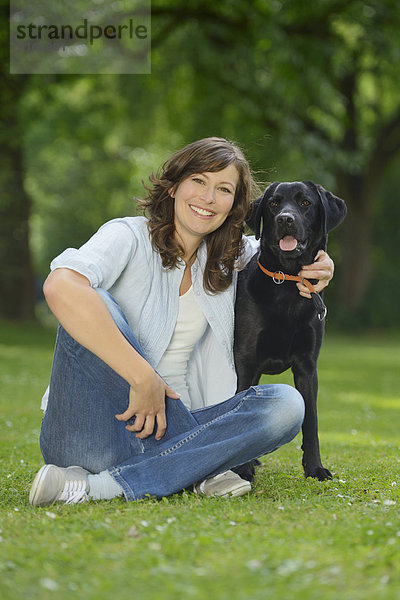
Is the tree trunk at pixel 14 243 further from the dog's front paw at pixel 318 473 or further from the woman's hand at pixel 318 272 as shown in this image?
the dog's front paw at pixel 318 473

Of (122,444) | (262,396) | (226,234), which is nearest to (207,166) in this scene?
(226,234)

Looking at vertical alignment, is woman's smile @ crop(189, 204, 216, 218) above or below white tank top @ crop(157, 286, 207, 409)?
above

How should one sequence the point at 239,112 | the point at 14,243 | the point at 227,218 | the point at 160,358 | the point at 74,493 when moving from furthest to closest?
the point at 239,112
the point at 14,243
the point at 227,218
the point at 160,358
the point at 74,493

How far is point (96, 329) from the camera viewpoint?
120 inches

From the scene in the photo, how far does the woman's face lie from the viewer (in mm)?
3561

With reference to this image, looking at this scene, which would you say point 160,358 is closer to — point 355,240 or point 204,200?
point 204,200

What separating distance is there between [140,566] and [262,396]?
115 centimetres

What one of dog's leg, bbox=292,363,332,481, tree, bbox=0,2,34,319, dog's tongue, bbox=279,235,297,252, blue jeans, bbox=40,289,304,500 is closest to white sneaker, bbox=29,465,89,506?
blue jeans, bbox=40,289,304,500

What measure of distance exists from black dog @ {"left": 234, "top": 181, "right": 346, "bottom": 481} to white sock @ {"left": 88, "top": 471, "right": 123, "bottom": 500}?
855 mm

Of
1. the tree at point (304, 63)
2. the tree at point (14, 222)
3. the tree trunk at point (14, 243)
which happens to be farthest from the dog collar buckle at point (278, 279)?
the tree trunk at point (14, 243)

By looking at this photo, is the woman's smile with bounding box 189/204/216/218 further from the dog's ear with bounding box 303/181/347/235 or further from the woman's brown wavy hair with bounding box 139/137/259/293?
the dog's ear with bounding box 303/181/347/235

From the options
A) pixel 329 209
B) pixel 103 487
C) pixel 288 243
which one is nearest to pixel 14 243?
pixel 329 209

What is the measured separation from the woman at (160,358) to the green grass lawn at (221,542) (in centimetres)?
18

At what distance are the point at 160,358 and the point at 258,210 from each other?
41.8 inches
